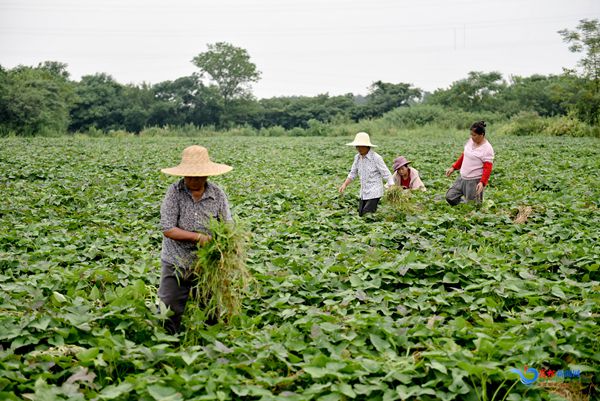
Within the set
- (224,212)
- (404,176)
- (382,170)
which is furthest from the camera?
(404,176)

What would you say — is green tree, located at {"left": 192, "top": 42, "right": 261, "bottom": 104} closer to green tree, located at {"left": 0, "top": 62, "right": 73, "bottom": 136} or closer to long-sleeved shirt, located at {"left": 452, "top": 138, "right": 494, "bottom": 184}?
green tree, located at {"left": 0, "top": 62, "right": 73, "bottom": 136}

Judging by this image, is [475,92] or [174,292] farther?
[475,92]

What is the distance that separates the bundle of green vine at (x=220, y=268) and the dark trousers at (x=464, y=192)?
483 centimetres

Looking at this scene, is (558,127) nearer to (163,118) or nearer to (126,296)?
(126,296)

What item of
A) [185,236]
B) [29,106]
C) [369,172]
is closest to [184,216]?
[185,236]

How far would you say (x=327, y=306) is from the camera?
4.30m

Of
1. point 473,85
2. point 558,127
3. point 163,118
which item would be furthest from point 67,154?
point 473,85

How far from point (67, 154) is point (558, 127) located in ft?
76.8

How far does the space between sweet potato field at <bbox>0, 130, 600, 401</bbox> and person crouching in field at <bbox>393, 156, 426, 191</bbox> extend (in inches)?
13.9

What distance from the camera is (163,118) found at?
4803cm

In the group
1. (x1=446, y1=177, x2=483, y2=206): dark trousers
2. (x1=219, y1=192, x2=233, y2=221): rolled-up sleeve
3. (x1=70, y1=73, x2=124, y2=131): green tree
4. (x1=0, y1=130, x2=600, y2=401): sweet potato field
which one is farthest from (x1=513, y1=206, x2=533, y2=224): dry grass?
(x1=70, y1=73, x2=124, y2=131): green tree

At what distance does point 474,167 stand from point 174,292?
501 cm

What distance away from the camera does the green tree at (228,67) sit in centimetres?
5381

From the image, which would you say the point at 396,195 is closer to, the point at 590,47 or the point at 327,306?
the point at 327,306
